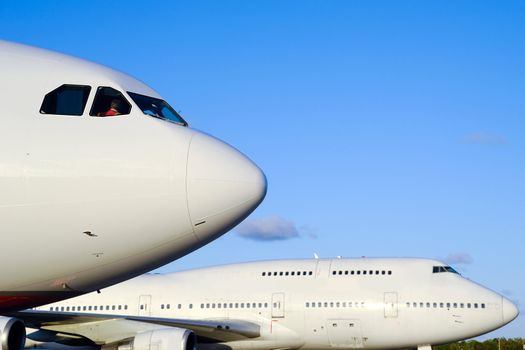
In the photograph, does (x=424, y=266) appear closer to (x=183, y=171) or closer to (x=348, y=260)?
(x=348, y=260)

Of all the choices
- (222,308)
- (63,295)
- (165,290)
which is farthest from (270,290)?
(63,295)

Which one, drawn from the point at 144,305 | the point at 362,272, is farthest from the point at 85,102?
the point at 144,305

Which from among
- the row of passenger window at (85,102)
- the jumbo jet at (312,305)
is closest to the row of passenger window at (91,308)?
the jumbo jet at (312,305)

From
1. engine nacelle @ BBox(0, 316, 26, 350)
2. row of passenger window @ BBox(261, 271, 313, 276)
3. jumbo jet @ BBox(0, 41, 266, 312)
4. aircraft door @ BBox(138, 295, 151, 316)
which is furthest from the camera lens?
aircraft door @ BBox(138, 295, 151, 316)

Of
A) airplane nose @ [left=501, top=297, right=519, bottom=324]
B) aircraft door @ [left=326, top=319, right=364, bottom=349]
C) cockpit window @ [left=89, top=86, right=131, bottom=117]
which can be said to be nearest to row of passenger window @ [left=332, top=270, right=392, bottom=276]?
aircraft door @ [left=326, top=319, right=364, bottom=349]

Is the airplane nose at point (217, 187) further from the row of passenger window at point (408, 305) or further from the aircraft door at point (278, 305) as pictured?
the aircraft door at point (278, 305)

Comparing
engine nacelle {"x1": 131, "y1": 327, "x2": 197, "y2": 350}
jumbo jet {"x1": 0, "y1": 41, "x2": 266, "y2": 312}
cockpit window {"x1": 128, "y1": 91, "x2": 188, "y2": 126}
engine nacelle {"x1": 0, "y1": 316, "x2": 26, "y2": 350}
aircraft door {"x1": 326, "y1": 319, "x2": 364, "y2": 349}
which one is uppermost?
aircraft door {"x1": 326, "y1": 319, "x2": 364, "y2": 349}

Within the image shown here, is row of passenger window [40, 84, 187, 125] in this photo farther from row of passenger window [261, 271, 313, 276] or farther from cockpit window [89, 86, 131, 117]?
row of passenger window [261, 271, 313, 276]

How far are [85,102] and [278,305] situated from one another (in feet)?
60.4

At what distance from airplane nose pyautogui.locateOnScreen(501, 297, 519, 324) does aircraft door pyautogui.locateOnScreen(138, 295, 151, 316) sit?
10558mm

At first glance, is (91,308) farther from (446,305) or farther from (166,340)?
(446,305)

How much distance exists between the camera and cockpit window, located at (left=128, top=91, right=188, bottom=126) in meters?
6.07

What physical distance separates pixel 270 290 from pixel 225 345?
224 centimetres

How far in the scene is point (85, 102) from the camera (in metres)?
5.84
